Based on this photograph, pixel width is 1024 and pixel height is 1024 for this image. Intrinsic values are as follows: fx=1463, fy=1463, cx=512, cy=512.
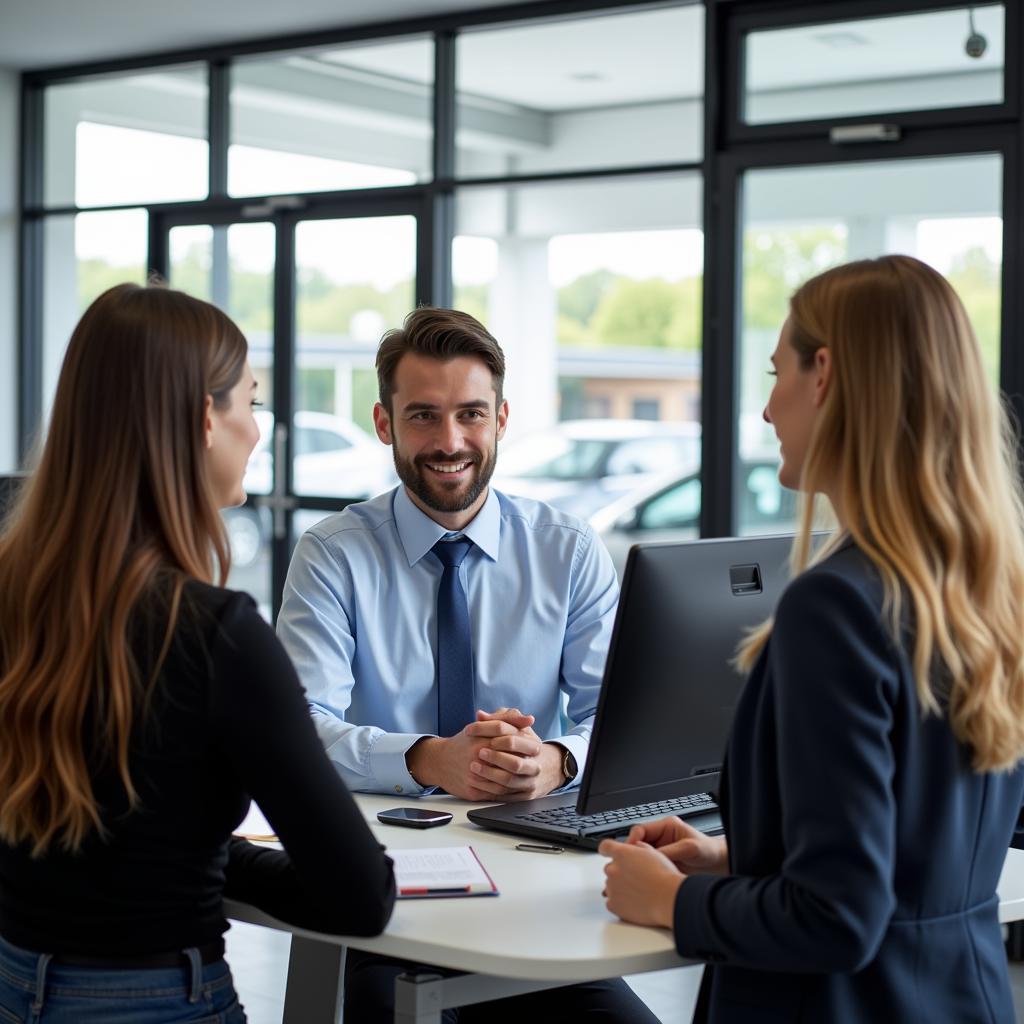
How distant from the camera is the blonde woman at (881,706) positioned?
4.10 ft

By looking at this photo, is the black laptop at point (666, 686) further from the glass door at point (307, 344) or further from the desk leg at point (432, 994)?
the glass door at point (307, 344)

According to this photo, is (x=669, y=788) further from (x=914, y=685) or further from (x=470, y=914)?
(x=914, y=685)

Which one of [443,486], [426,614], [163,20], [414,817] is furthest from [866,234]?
[414,817]

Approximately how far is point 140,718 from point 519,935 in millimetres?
422

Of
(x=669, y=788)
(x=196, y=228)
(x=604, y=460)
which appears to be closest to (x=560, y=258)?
(x=604, y=460)

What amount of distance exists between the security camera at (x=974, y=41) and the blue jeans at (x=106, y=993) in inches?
140

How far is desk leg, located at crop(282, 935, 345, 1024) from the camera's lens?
75.0 inches

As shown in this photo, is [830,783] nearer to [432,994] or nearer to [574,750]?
[432,994]

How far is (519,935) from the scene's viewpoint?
143 centimetres

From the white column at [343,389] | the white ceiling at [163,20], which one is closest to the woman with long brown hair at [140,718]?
the white ceiling at [163,20]

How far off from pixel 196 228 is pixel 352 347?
2.94ft

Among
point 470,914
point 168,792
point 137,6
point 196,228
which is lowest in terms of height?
point 470,914

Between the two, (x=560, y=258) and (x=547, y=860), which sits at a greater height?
(x=560, y=258)

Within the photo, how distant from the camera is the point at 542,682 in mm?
2301
